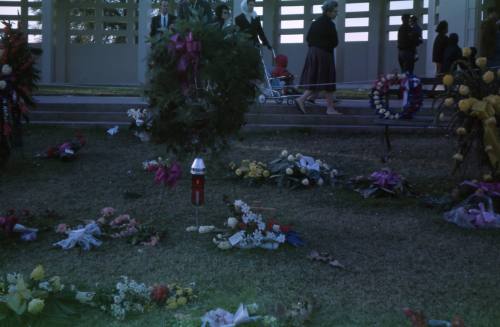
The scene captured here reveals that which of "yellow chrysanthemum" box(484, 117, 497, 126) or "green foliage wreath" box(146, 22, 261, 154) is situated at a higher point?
"green foliage wreath" box(146, 22, 261, 154)

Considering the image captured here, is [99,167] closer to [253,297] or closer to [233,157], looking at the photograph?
[233,157]

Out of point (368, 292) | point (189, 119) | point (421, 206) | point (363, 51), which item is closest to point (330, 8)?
point (421, 206)

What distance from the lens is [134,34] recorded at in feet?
67.9

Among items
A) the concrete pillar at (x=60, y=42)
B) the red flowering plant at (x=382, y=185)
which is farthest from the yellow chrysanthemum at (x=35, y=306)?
the concrete pillar at (x=60, y=42)

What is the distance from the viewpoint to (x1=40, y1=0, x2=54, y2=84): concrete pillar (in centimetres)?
1897

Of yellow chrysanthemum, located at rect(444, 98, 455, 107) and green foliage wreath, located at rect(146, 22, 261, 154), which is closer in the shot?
green foliage wreath, located at rect(146, 22, 261, 154)

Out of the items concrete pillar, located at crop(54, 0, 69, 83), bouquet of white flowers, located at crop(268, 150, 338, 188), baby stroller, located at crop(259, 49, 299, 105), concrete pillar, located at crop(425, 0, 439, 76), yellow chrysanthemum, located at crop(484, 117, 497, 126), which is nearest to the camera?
yellow chrysanthemum, located at crop(484, 117, 497, 126)

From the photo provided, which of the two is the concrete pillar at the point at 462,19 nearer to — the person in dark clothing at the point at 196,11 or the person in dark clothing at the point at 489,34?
the person in dark clothing at the point at 489,34

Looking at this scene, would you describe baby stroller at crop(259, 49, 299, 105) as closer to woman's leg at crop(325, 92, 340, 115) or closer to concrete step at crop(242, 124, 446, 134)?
concrete step at crop(242, 124, 446, 134)

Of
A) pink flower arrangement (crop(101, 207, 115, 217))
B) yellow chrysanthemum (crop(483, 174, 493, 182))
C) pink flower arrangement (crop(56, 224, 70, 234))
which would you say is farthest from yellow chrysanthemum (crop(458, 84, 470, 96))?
pink flower arrangement (crop(56, 224, 70, 234))

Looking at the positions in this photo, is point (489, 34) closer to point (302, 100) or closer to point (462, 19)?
point (462, 19)

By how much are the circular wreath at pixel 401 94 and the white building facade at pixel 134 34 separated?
27.5 ft

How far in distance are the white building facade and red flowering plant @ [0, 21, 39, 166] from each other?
1022 centimetres

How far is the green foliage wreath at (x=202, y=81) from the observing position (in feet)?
18.7
